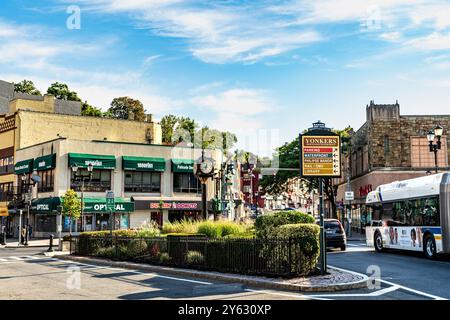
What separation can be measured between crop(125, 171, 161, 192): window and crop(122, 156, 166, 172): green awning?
0.98 metres

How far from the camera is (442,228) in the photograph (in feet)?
68.2

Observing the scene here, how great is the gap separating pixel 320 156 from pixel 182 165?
37.6m

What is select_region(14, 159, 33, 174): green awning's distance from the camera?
5062 centimetres

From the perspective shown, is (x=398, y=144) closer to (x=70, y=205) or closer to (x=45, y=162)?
(x=70, y=205)

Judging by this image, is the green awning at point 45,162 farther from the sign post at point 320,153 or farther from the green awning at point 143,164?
the sign post at point 320,153

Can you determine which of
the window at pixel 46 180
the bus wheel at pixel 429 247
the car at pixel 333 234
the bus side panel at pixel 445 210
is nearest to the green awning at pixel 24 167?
the window at pixel 46 180

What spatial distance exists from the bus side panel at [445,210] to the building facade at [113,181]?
3170 cm

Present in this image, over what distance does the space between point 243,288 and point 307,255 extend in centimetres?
218

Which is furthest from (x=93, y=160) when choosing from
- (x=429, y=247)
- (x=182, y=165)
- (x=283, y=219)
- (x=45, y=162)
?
(x=429, y=247)

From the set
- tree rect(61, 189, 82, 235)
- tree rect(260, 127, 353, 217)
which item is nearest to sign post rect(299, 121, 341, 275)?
tree rect(61, 189, 82, 235)

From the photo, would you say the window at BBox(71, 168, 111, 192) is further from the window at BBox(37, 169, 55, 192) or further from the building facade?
the window at BBox(37, 169, 55, 192)

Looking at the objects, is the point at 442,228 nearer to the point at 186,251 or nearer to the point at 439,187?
the point at 439,187

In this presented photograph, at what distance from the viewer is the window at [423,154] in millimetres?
46812
